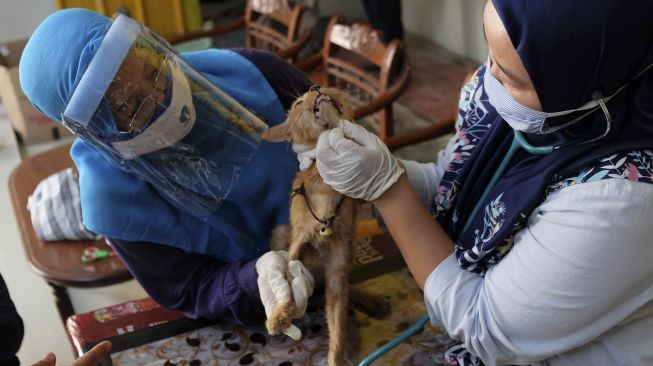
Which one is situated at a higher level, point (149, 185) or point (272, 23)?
point (149, 185)

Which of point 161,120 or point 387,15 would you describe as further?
point 387,15

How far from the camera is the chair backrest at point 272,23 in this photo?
3.01 metres

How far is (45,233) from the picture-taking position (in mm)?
2057

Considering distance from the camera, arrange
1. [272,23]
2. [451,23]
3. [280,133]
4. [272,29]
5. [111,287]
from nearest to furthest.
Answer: [280,133], [111,287], [272,29], [272,23], [451,23]

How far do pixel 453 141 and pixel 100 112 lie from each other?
756mm

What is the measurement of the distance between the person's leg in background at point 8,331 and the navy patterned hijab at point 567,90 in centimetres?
97

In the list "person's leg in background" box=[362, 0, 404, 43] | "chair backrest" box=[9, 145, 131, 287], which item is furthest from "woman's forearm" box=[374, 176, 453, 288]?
"person's leg in background" box=[362, 0, 404, 43]

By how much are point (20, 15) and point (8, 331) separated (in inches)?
143

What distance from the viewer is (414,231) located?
3.86ft

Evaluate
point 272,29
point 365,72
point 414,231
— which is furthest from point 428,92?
point 414,231

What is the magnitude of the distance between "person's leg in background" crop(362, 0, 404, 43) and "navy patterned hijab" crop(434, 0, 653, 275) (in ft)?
10.8

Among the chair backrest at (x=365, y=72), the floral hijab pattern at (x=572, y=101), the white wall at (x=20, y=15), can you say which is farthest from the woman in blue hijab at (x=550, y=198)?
the white wall at (x=20, y=15)

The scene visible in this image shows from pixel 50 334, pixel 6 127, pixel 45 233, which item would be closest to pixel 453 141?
pixel 45 233

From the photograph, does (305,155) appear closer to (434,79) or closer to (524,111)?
(524,111)
